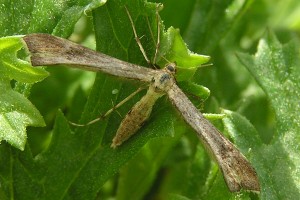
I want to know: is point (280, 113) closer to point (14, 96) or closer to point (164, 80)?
point (164, 80)

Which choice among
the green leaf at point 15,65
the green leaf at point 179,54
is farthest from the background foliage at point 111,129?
the green leaf at point 179,54

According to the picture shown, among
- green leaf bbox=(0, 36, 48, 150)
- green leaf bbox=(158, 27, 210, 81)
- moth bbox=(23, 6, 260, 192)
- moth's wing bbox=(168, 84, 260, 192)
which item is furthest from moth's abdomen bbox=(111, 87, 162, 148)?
green leaf bbox=(0, 36, 48, 150)

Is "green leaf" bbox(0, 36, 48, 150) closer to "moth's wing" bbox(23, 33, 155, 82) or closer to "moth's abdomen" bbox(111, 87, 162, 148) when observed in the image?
"moth's wing" bbox(23, 33, 155, 82)

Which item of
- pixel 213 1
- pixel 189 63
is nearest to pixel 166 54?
pixel 189 63

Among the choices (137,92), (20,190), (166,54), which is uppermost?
(166,54)

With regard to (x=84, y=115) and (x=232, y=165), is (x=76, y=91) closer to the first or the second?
(x=84, y=115)
